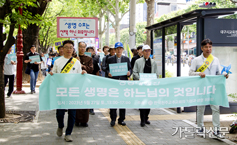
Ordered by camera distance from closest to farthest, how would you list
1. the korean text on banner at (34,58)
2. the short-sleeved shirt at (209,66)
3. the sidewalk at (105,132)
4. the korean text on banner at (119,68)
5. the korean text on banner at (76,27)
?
the sidewalk at (105,132)
the short-sleeved shirt at (209,66)
the korean text on banner at (119,68)
the korean text on banner at (76,27)
the korean text on banner at (34,58)

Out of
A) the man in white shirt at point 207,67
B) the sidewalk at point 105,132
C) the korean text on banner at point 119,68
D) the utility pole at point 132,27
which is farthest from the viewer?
the utility pole at point 132,27

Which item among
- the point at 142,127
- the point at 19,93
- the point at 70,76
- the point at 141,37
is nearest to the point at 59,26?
the point at 70,76

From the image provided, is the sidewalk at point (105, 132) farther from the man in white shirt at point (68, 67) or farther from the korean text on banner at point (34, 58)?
the korean text on banner at point (34, 58)

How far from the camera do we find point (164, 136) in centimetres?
635

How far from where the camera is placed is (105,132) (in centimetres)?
666

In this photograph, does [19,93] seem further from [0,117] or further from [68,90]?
[68,90]

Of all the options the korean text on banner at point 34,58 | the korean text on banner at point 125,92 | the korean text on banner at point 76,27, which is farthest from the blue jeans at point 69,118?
the korean text on banner at point 34,58

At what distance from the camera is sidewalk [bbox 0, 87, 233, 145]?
19.3 feet

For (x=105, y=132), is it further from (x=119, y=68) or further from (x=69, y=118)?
(x=119, y=68)

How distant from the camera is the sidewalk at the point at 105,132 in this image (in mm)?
5879

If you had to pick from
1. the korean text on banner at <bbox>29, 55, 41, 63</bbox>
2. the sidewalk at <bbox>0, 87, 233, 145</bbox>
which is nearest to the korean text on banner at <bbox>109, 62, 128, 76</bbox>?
the sidewalk at <bbox>0, 87, 233, 145</bbox>

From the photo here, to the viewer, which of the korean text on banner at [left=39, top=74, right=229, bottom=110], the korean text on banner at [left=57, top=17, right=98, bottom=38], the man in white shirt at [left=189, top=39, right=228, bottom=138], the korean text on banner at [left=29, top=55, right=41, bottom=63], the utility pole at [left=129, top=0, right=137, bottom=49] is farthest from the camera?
the utility pole at [left=129, top=0, right=137, bottom=49]

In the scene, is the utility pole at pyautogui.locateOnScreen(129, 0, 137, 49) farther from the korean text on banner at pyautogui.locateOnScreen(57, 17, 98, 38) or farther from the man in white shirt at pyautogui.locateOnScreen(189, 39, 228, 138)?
the man in white shirt at pyautogui.locateOnScreen(189, 39, 228, 138)

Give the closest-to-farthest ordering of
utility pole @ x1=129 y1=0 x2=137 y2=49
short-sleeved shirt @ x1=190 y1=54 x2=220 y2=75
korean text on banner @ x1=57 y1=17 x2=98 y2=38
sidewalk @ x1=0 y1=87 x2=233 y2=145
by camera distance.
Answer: sidewalk @ x1=0 y1=87 x2=233 y2=145, short-sleeved shirt @ x1=190 y1=54 x2=220 y2=75, korean text on banner @ x1=57 y1=17 x2=98 y2=38, utility pole @ x1=129 y1=0 x2=137 y2=49
